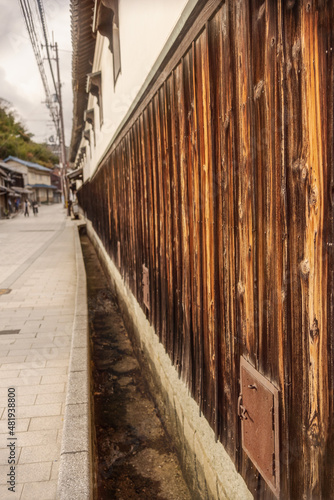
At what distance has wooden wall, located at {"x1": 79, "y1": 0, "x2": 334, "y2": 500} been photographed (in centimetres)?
162

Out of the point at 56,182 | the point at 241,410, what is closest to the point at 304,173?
the point at 241,410

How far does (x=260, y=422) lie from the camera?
2221 mm

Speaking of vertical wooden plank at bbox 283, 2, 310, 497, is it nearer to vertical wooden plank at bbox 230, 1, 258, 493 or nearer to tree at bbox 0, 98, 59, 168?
vertical wooden plank at bbox 230, 1, 258, 493

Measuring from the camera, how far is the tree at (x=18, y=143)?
78.5m

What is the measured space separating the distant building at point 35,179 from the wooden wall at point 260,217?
73.0 m

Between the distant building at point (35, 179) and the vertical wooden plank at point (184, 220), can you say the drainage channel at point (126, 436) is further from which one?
the distant building at point (35, 179)

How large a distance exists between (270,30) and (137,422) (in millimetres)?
4613

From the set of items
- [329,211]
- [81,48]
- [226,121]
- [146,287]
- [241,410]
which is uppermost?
[81,48]

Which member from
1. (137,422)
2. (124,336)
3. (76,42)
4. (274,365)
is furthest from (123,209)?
(274,365)

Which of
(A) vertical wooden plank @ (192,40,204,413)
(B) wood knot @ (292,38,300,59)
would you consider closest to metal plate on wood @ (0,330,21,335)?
(A) vertical wooden plank @ (192,40,204,413)

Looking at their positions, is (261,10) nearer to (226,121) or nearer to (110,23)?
(226,121)

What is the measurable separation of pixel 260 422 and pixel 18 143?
3776 inches

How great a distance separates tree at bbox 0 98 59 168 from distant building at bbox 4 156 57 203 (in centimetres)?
369

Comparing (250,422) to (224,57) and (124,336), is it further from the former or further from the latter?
(124,336)
